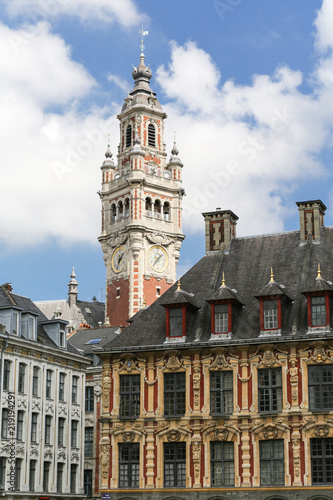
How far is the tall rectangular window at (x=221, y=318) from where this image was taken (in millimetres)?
49625

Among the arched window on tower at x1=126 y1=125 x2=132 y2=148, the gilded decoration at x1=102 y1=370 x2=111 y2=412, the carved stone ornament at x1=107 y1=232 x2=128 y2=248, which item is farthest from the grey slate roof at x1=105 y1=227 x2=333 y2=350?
the arched window on tower at x1=126 y1=125 x2=132 y2=148

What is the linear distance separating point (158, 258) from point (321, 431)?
66491mm

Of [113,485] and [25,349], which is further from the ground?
[25,349]

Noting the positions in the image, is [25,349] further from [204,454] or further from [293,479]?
[293,479]

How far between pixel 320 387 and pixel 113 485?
12489mm

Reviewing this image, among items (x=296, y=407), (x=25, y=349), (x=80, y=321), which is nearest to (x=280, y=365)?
(x=296, y=407)

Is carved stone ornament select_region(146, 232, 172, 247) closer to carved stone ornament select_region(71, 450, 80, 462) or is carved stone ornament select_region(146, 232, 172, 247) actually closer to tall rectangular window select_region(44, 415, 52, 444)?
carved stone ornament select_region(71, 450, 80, 462)

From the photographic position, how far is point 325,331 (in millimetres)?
47188

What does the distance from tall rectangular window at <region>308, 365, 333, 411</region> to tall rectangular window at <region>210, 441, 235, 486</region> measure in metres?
4.99

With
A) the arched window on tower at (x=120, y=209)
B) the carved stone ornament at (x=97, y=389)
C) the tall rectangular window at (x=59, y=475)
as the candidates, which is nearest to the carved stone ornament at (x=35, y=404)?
the tall rectangular window at (x=59, y=475)

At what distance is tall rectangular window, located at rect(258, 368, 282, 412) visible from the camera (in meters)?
47.5

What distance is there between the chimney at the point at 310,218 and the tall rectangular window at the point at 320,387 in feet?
30.4

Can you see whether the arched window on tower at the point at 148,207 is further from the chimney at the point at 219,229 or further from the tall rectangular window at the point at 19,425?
the tall rectangular window at the point at 19,425

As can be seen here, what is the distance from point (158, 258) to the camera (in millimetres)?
111438
